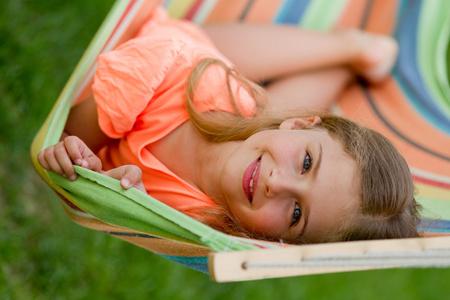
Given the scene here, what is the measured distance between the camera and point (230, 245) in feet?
3.00

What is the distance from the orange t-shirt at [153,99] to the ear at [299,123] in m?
0.12

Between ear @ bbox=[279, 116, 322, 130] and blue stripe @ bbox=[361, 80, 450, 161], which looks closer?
ear @ bbox=[279, 116, 322, 130]

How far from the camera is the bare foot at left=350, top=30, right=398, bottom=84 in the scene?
1895 mm

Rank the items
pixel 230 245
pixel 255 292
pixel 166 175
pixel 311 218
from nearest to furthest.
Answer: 1. pixel 230 245
2. pixel 311 218
3. pixel 166 175
4. pixel 255 292

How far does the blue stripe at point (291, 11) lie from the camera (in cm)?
192

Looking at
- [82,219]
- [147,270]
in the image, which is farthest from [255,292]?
[82,219]

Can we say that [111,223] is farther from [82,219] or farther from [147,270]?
[147,270]

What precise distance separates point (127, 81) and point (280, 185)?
1.46 feet

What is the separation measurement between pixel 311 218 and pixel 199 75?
454 millimetres

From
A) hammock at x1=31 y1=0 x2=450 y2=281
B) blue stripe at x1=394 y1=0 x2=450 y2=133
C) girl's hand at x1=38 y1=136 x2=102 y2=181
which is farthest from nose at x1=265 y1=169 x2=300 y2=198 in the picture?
blue stripe at x1=394 y1=0 x2=450 y2=133

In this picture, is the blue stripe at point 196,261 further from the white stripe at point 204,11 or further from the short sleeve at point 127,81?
the white stripe at point 204,11

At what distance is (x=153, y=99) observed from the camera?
1.38 m

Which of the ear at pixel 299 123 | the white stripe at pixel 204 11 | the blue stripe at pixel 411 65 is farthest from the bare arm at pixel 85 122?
the blue stripe at pixel 411 65

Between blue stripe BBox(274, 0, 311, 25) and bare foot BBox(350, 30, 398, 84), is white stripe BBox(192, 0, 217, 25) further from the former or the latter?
bare foot BBox(350, 30, 398, 84)
